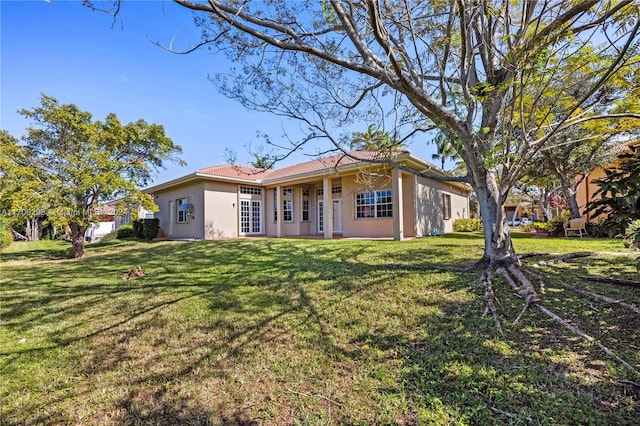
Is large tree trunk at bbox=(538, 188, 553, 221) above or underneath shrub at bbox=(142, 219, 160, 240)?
above

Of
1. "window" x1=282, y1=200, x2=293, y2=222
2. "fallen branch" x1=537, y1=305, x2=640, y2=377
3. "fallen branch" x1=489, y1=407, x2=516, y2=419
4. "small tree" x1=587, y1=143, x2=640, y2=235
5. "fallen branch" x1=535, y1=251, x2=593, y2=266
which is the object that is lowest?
"fallen branch" x1=489, y1=407, x2=516, y2=419

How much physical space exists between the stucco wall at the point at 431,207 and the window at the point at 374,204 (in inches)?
51.7

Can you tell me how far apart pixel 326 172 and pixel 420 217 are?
5.04 meters

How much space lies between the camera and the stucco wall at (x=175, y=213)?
15.8 meters

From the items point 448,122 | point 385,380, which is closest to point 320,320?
point 385,380

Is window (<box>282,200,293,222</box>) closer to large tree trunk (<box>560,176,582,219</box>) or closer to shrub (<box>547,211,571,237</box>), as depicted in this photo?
shrub (<box>547,211,571,237</box>)

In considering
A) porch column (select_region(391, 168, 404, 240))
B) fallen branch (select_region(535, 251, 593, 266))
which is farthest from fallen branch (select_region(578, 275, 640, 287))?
porch column (select_region(391, 168, 404, 240))

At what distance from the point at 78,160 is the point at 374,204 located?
12.5 meters

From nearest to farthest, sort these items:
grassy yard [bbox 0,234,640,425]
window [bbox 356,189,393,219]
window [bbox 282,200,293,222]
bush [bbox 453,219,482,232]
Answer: grassy yard [bbox 0,234,640,425] < window [bbox 356,189,393,219] < window [bbox 282,200,293,222] < bush [bbox 453,219,482,232]

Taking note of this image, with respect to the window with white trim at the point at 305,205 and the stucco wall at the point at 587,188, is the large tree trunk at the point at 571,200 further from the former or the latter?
the window with white trim at the point at 305,205

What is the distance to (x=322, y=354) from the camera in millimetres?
3266

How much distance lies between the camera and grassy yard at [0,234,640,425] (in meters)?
2.40

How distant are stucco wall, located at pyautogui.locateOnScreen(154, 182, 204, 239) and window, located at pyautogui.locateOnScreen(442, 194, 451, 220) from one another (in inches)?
536

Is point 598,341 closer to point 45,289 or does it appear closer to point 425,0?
point 425,0
